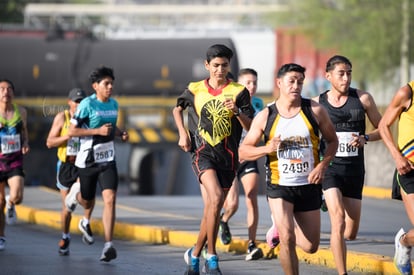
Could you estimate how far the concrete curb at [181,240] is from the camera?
38.6 feet

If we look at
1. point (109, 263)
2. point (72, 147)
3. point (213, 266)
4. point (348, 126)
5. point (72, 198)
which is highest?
point (348, 126)

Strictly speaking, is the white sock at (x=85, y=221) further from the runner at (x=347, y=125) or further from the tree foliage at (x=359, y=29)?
the tree foliage at (x=359, y=29)

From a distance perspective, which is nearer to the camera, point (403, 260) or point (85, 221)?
point (403, 260)

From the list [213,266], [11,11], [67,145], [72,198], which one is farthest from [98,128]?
[11,11]

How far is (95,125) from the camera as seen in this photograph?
13.4 m

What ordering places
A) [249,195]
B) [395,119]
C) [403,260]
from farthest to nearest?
[249,195] → [403,260] → [395,119]

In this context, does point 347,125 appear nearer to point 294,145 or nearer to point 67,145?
point 294,145

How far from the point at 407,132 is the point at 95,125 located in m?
4.17

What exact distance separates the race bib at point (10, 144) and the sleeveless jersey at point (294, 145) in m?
5.73

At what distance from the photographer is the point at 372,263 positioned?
1170cm

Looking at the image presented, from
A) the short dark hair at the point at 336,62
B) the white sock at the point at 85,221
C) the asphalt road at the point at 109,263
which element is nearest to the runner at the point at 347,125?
the short dark hair at the point at 336,62

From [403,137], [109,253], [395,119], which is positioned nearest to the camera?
[395,119]

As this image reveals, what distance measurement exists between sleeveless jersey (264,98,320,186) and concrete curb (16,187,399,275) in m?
1.99

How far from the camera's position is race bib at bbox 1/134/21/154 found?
1491 centimetres
